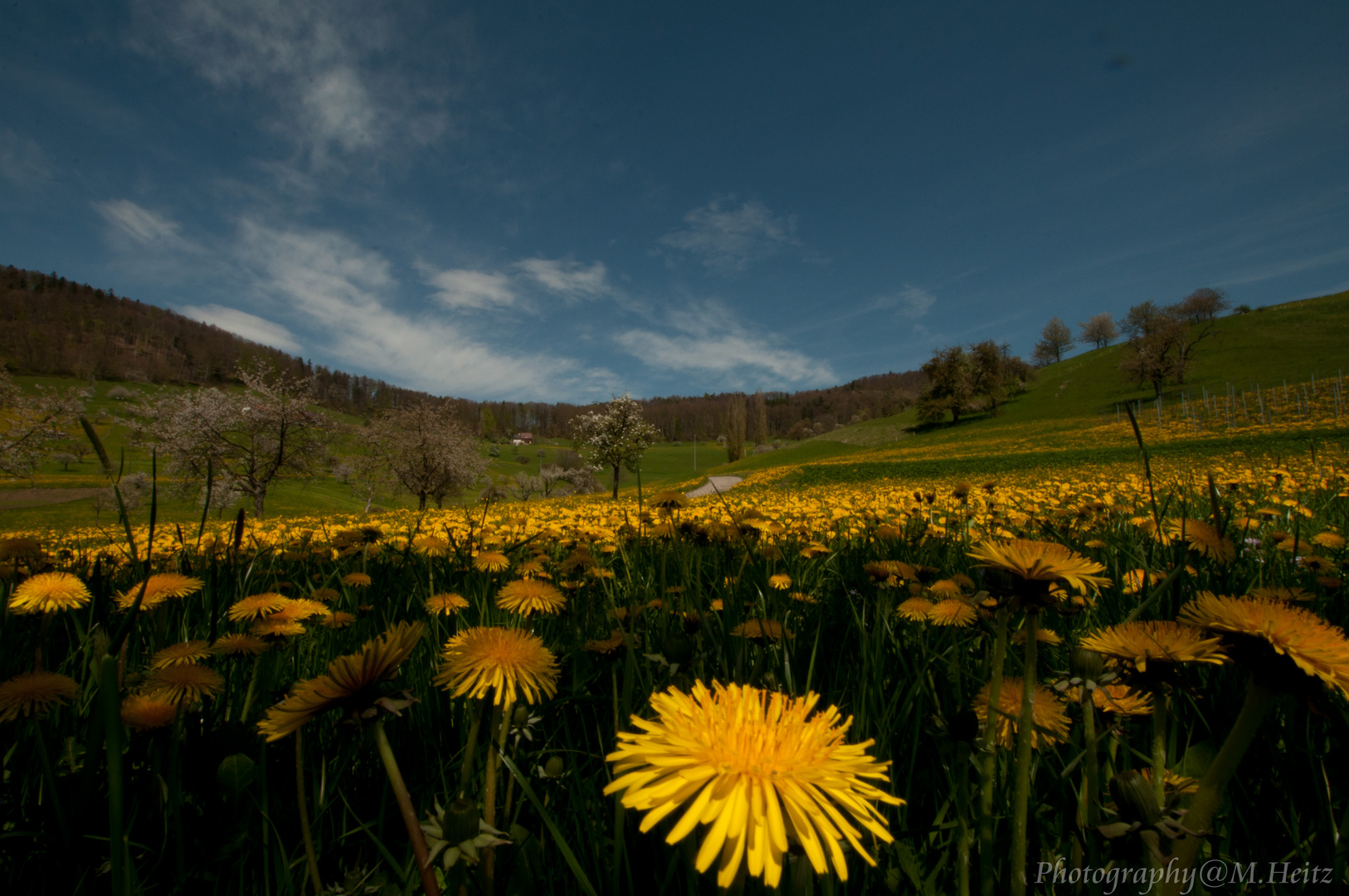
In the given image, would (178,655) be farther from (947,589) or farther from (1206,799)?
(947,589)

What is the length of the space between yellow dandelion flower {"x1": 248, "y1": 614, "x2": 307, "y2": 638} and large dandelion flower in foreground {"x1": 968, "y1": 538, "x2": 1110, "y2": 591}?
1519 millimetres

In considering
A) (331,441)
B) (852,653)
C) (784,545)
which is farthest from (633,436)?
(852,653)

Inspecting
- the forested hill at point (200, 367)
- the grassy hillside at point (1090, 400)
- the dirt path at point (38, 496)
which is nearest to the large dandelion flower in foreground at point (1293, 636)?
the grassy hillside at point (1090, 400)

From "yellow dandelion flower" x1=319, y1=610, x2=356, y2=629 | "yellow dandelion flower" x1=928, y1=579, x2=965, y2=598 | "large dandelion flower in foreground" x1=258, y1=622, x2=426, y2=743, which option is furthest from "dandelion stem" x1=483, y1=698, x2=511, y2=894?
"yellow dandelion flower" x1=928, y1=579, x2=965, y2=598

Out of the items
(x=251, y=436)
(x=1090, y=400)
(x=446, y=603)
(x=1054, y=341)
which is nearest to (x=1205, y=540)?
(x=446, y=603)

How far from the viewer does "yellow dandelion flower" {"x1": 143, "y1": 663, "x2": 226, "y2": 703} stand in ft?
3.46

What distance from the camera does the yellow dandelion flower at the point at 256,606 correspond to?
1438mm

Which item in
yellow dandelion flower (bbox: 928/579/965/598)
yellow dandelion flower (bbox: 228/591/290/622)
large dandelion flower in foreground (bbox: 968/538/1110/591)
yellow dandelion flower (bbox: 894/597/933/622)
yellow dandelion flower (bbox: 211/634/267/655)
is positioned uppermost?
large dandelion flower in foreground (bbox: 968/538/1110/591)

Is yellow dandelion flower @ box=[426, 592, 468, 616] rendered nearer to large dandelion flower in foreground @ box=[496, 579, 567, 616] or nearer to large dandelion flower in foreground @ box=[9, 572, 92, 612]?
large dandelion flower in foreground @ box=[496, 579, 567, 616]

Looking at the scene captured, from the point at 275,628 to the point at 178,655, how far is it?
0.18m

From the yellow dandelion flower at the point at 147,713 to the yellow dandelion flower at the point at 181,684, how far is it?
0.06ft

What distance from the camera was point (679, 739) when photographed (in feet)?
2.03

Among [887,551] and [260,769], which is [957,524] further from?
[260,769]

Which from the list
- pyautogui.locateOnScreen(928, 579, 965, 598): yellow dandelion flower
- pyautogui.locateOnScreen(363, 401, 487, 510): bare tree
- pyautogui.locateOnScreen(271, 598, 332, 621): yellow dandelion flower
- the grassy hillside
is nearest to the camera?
pyautogui.locateOnScreen(271, 598, 332, 621): yellow dandelion flower
